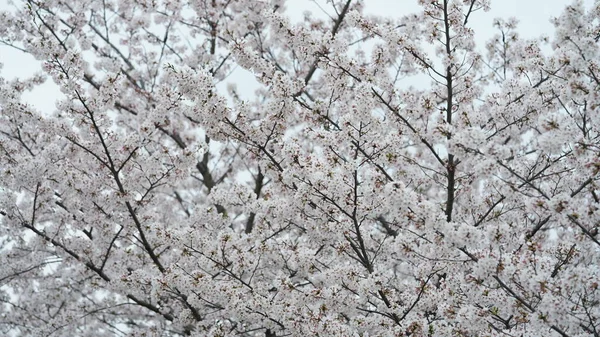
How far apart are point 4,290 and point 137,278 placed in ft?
13.7

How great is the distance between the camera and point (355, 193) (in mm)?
4844

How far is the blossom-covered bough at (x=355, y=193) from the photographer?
4.06m

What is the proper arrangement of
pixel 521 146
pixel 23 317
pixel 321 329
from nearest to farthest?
pixel 321 329, pixel 521 146, pixel 23 317

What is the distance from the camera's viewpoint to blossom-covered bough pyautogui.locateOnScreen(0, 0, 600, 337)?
4062 mm

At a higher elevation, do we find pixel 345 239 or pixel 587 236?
pixel 345 239

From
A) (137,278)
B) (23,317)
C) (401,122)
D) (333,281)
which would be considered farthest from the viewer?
(23,317)

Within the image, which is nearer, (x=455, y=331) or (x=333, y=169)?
(x=455, y=331)

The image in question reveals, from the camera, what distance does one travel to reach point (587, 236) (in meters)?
3.93

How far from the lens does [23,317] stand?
29.1 feet

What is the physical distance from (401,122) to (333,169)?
3.36ft

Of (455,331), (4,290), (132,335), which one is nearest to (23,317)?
(4,290)

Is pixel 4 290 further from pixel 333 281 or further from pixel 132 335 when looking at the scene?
pixel 333 281

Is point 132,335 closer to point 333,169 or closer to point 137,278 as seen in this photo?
point 137,278

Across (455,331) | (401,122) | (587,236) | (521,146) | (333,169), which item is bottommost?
(455,331)
